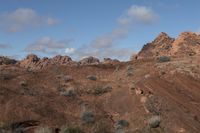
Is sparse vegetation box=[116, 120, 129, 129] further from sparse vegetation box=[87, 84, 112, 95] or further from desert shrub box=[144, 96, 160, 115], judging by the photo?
sparse vegetation box=[87, 84, 112, 95]

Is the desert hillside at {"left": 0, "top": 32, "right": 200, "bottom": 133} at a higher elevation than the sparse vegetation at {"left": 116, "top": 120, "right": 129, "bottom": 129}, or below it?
higher

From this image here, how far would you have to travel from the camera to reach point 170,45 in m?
69.7

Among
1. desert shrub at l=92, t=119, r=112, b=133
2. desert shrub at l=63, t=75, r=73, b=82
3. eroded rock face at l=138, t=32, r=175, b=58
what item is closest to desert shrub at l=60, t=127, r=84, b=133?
desert shrub at l=92, t=119, r=112, b=133

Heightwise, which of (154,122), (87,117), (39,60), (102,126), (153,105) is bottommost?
(102,126)

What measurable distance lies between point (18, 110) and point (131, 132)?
640 cm

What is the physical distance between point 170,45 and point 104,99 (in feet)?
152

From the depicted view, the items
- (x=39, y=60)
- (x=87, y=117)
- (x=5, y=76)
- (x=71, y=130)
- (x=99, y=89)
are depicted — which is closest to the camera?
(x=71, y=130)

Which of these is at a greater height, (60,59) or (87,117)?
(60,59)

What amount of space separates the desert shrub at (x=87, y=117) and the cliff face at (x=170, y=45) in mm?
38264

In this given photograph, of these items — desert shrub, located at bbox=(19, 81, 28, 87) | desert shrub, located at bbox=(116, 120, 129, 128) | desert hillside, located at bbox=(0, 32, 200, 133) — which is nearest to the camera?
desert hillside, located at bbox=(0, 32, 200, 133)

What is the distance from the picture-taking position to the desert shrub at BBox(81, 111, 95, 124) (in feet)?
67.6

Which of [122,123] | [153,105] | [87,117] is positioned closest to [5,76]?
[87,117]

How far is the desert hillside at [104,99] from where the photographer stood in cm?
2006

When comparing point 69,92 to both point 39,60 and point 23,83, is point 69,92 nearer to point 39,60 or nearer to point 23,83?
point 23,83
